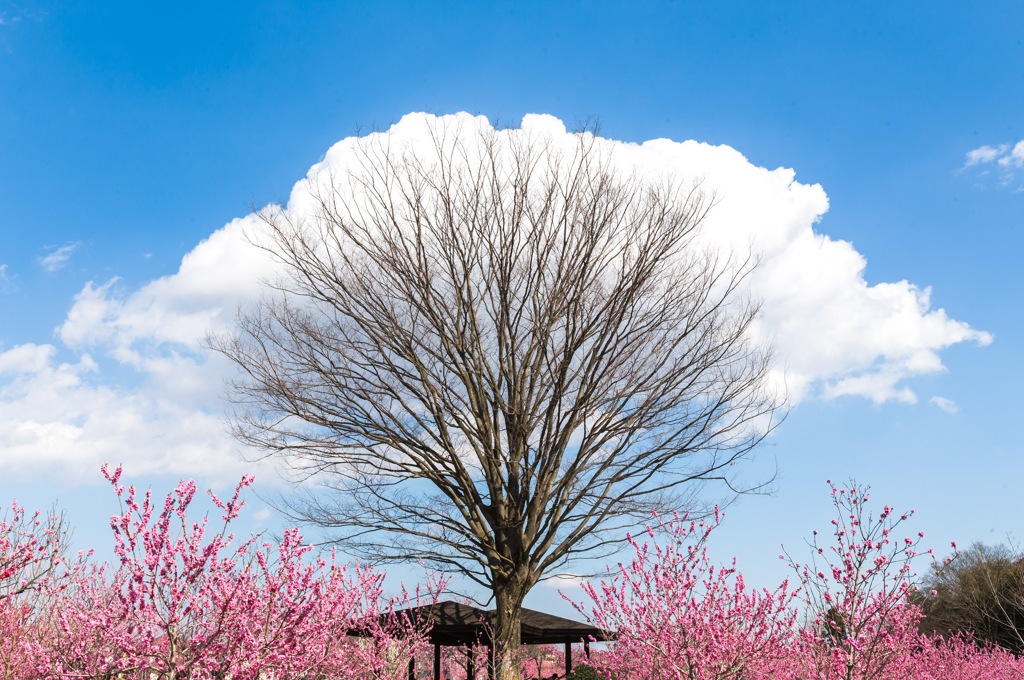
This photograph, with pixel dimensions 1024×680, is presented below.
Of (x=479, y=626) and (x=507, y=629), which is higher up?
(x=479, y=626)

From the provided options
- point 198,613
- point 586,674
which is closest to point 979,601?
point 586,674

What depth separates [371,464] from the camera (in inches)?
591

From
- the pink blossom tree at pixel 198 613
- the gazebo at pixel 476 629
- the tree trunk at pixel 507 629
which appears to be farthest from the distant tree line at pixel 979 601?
the pink blossom tree at pixel 198 613

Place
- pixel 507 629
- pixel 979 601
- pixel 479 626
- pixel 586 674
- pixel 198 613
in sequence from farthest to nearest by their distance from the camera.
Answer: pixel 979 601, pixel 479 626, pixel 586 674, pixel 507 629, pixel 198 613

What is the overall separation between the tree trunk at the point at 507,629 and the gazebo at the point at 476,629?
2176mm

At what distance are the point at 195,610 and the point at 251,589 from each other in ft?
1.69

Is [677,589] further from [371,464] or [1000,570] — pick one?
[1000,570]

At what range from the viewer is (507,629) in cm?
1402

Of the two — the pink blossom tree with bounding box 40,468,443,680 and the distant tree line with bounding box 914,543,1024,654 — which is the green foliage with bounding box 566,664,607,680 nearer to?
the pink blossom tree with bounding box 40,468,443,680

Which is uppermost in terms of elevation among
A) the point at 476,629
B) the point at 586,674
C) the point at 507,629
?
the point at 476,629

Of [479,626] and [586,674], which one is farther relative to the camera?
[479,626]

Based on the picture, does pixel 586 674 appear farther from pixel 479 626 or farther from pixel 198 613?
pixel 198 613

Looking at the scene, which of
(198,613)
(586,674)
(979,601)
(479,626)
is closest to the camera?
(198,613)

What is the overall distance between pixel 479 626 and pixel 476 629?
1.58 feet
